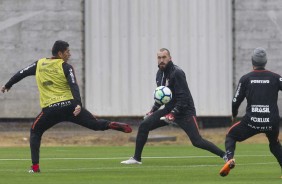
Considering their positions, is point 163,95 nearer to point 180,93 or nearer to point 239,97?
point 180,93

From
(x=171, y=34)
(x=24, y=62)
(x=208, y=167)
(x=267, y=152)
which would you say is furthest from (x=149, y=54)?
(x=208, y=167)

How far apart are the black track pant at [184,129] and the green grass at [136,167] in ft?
1.14

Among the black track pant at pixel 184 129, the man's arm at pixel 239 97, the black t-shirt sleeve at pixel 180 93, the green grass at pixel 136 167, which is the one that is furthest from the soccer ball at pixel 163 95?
the man's arm at pixel 239 97

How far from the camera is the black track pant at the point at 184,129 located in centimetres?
2022

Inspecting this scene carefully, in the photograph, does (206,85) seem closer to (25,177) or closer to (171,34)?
(171,34)

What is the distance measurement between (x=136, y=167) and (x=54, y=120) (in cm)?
226

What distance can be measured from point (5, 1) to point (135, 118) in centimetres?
556

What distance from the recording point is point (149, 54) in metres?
35.6

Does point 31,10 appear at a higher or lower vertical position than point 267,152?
higher

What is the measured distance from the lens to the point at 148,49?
35531 mm

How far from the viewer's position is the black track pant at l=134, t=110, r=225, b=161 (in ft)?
66.3

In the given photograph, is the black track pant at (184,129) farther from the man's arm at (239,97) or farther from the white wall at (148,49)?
the white wall at (148,49)

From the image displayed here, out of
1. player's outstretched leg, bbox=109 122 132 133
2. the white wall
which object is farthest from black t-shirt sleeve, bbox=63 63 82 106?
the white wall

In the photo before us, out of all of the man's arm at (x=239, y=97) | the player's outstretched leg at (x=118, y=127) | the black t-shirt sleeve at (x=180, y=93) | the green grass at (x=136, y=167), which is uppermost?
the man's arm at (x=239, y=97)
